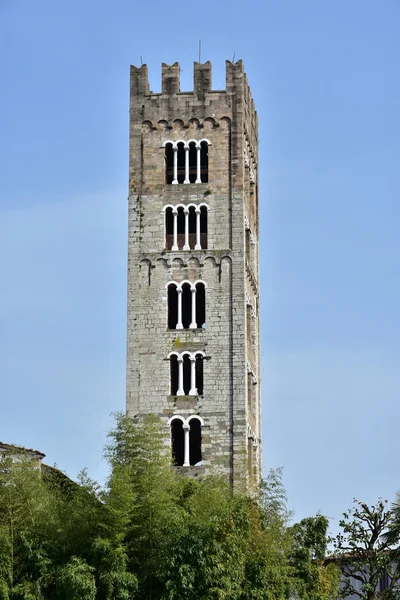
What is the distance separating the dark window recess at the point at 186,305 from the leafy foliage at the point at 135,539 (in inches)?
504

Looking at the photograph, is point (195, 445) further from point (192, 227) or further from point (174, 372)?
point (192, 227)

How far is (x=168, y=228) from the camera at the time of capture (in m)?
69.6

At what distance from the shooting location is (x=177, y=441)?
6638 cm

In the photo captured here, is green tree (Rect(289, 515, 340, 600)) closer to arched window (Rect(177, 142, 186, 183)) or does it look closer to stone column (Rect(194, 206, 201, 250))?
stone column (Rect(194, 206, 201, 250))

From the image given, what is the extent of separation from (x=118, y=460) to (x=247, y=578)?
693 cm

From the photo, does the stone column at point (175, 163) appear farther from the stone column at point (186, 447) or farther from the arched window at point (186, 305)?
the stone column at point (186, 447)

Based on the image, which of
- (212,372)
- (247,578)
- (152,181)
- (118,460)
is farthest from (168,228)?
(247,578)

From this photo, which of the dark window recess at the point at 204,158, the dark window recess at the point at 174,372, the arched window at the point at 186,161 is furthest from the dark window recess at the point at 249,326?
the dark window recess at the point at 204,158

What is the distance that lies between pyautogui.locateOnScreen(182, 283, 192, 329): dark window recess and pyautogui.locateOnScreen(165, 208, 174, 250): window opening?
2.34 meters

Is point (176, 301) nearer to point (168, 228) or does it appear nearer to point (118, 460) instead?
point (168, 228)

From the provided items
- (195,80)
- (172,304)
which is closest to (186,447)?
(172,304)

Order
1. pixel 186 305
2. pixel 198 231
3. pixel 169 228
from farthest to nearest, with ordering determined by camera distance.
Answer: pixel 169 228 < pixel 198 231 < pixel 186 305

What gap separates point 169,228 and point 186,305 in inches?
163

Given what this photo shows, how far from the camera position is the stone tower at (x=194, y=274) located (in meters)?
66.2
